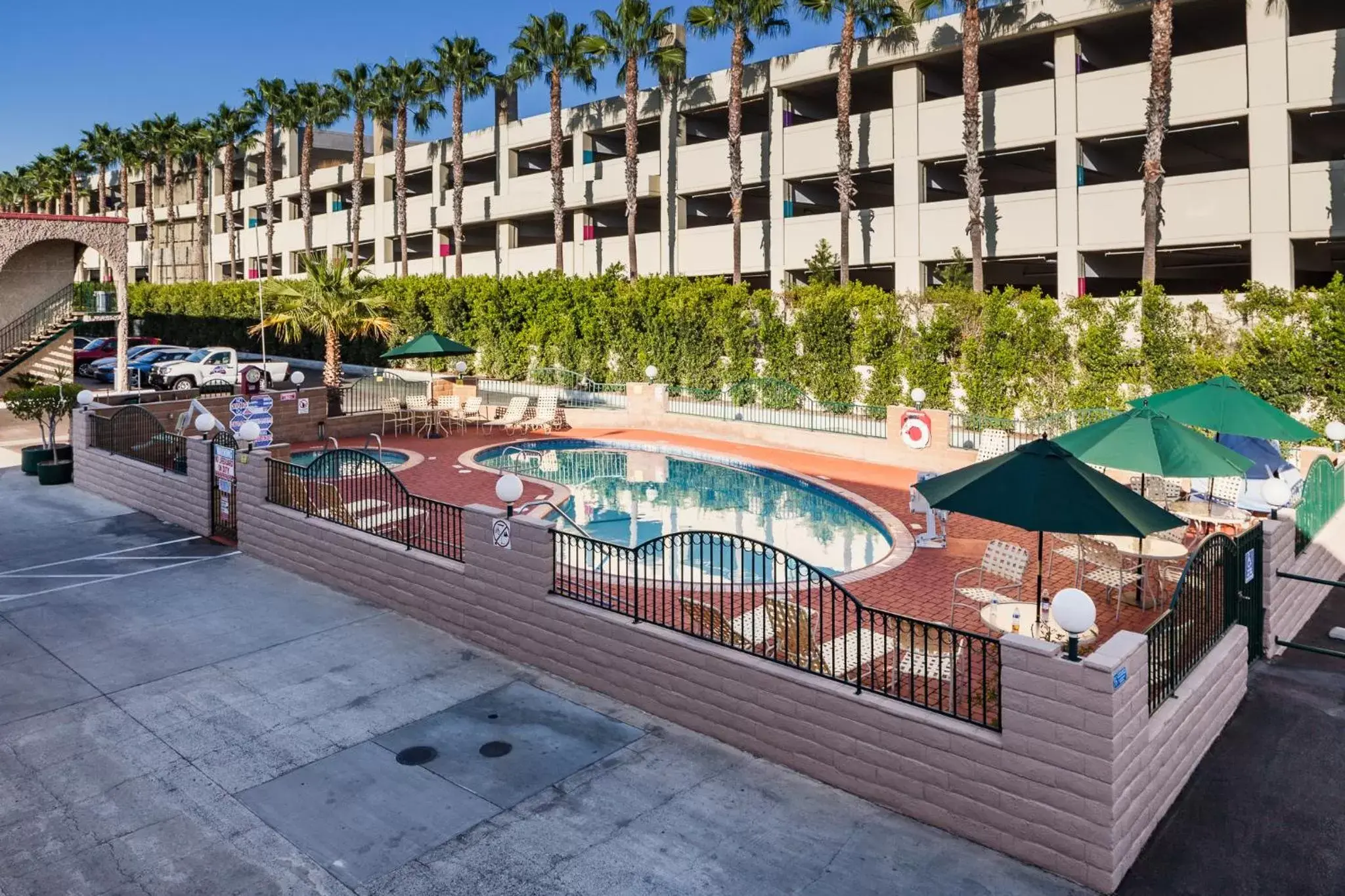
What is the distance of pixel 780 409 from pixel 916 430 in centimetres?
546

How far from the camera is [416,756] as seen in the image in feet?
26.2

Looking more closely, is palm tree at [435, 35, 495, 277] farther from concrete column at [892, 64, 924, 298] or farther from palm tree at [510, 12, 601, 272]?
concrete column at [892, 64, 924, 298]

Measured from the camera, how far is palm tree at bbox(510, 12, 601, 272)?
139 ft

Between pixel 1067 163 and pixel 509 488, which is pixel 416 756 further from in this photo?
pixel 1067 163

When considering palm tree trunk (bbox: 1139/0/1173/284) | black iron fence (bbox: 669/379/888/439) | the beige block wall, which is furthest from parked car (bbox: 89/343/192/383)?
Result: palm tree trunk (bbox: 1139/0/1173/284)

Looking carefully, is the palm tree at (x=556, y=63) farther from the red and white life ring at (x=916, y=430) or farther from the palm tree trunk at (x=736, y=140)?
the red and white life ring at (x=916, y=430)

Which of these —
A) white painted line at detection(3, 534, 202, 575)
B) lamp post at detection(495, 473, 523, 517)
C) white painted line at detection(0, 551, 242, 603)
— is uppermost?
lamp post at detection(495, 473, 523, 517)

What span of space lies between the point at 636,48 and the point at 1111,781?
38.5 m

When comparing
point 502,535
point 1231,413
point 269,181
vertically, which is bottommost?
point 502,535

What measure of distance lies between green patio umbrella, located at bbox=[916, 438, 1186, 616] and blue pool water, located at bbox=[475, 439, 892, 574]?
549cm

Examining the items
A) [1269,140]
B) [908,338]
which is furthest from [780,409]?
[1269,140]

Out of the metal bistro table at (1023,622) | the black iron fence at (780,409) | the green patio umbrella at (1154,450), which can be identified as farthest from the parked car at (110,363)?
the metal bistro table at (1023,622)

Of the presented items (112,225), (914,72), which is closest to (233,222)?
(112,225)

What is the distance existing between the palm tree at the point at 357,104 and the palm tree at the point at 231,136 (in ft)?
35.4
